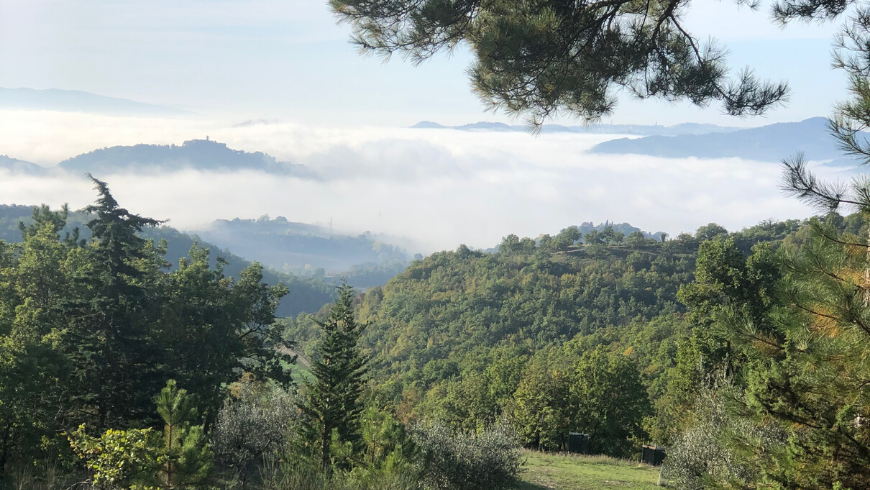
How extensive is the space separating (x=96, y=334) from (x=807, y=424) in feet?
54.1

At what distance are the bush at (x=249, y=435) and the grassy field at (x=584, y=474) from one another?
623cm

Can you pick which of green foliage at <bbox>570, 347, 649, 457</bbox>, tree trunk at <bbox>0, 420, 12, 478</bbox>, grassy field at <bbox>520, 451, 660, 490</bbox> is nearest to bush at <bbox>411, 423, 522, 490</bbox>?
grassy field at <bbox>520, 451, 660, 490</bbox>

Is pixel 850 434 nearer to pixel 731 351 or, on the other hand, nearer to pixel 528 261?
pixel 731 351

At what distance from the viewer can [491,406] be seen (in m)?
35.2

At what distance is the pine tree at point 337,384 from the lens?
1471 cm

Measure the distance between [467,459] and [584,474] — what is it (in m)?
6.83

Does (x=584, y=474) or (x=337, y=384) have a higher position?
(x=337, y=384)

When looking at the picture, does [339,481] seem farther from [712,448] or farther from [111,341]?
[111,341]

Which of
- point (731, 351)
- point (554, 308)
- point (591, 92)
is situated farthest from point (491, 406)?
point (554, 308)

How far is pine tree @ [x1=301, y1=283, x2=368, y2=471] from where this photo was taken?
1471 cm

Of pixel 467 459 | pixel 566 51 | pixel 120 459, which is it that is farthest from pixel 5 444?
pixel 566 51

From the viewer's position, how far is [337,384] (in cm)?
1535

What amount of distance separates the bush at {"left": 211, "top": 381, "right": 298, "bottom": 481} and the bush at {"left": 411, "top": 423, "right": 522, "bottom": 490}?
401 cm

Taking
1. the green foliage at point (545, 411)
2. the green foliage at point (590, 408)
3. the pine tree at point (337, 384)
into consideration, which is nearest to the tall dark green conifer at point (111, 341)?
the pine tree at point (337, 384)
